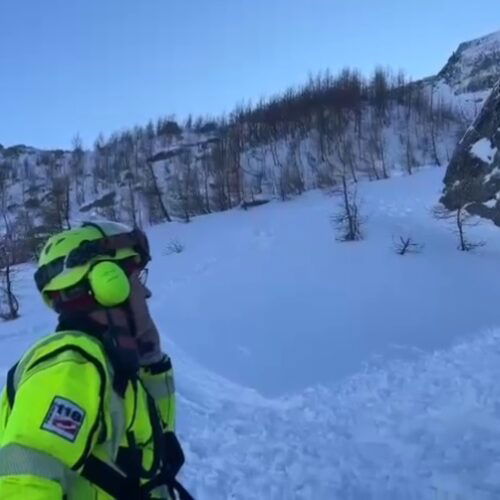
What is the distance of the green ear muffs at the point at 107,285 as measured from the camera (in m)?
1.65

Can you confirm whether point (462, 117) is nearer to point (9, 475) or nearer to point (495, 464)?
point (495, 464)

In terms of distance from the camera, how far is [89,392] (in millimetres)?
1486

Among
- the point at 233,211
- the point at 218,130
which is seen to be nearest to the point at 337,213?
the point at 233,211

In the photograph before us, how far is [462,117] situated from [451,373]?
32089mm

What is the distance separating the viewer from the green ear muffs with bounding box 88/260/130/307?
165cm

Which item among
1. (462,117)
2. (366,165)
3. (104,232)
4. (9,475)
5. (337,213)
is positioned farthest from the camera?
(462,117)

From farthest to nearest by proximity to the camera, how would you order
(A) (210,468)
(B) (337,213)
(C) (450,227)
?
(B) (337,213), (C) (450,227), (A) (210,468)

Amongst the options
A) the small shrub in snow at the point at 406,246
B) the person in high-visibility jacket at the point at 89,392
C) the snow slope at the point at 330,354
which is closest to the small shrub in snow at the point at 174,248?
the snow slope at the point at 330,354

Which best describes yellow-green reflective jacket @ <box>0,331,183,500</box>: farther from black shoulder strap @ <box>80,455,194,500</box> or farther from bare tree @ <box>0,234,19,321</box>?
bare tree @ <box>0,234,19,321</box>

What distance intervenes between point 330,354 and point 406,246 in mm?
7271

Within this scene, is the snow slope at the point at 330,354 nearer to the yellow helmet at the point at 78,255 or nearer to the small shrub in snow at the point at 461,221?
the small shrub in snow at the point at 461,221

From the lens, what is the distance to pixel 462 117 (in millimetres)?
39031

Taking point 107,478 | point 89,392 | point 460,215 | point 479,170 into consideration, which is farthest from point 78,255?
point 479,170

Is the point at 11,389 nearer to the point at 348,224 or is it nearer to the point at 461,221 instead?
the point at 348,224
